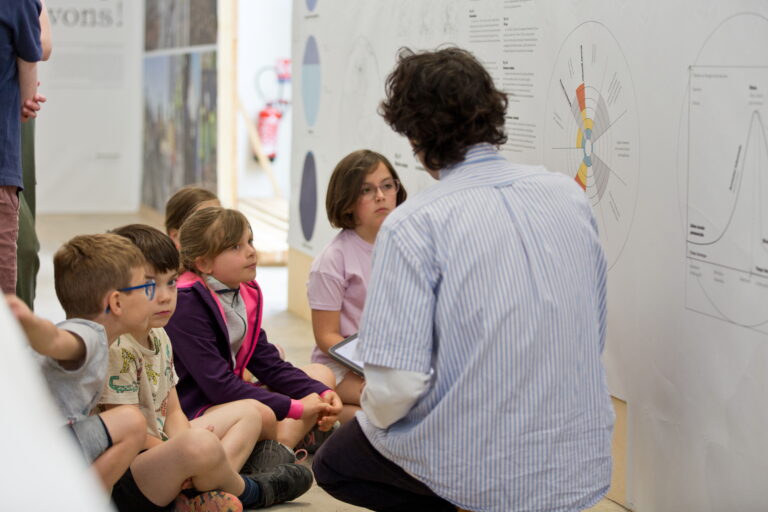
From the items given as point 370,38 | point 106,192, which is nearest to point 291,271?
point 370,38

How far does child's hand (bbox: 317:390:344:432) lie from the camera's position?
271 cm

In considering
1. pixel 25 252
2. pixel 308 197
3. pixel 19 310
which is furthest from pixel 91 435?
pixel 308 197

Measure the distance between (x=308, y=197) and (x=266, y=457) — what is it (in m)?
2.32

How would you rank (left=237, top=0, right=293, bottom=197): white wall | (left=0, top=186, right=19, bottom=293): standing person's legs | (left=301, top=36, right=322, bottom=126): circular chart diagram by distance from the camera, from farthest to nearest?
1. (left=237, top=0, right=293, bottom=197): white wall
2. (left=301, top=36, right=322, bottom=126): circular chart diagram
3. (left=0, top=186, right=19, bottom=293): standing person's legs

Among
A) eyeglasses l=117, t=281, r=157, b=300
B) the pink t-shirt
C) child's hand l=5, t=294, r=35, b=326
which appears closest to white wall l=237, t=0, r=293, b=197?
the pink t-shirt

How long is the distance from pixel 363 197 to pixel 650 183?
91 centimetres

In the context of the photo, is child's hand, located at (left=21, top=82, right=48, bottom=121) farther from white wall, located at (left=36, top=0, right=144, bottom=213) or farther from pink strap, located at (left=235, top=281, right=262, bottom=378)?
white wall, located at (left=36, top=0, right=144, bottom=213)

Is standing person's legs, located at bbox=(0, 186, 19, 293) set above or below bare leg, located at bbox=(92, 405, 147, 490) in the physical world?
above

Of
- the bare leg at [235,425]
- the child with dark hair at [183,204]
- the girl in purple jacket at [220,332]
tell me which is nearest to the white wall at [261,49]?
the child with dark hair at [183,204]

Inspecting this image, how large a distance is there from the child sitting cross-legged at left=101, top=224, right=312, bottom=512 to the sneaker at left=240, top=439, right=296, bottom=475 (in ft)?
0.57

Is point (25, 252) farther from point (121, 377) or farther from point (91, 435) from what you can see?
point (91, 435)

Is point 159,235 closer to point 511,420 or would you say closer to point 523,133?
point 511,420

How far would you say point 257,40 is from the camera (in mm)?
9516

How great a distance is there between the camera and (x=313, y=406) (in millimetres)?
2678
